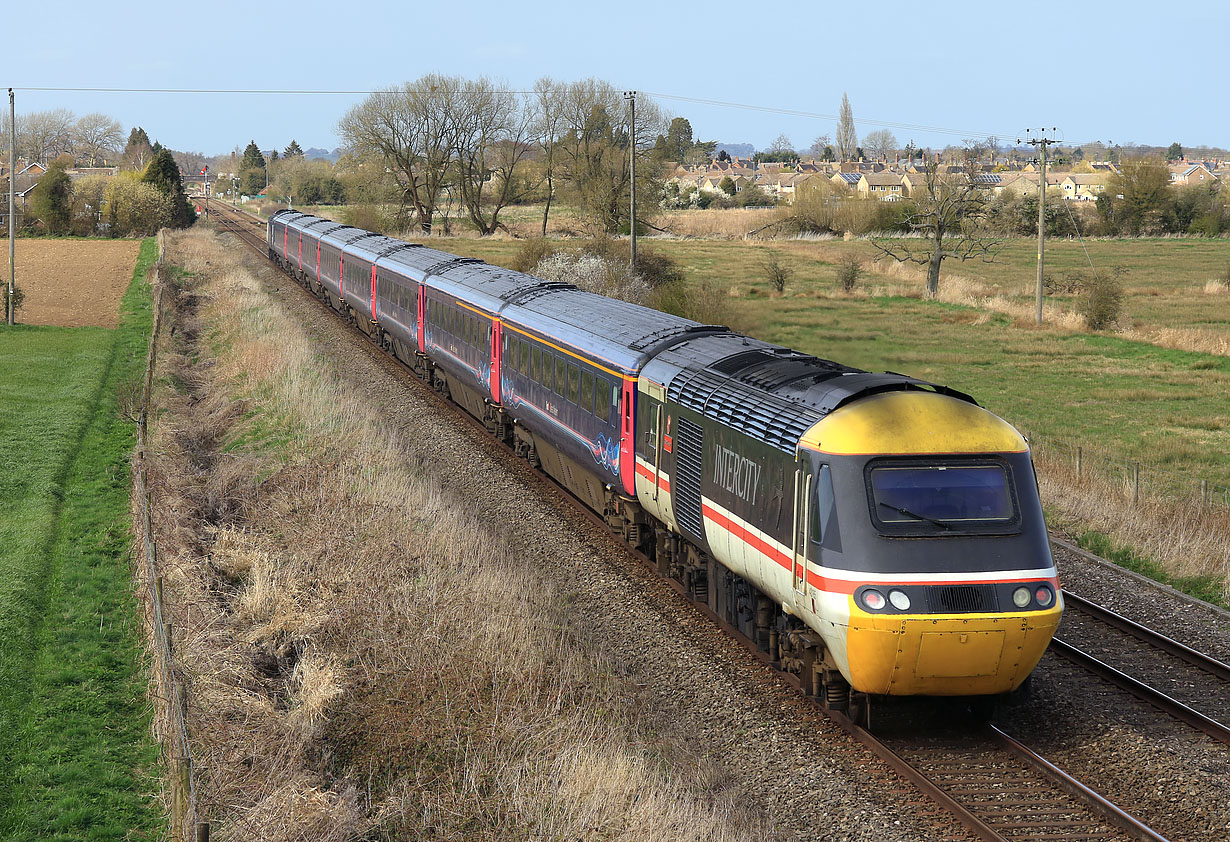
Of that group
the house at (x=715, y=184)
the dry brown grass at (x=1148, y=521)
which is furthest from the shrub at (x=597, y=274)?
the house at (x=715, y=184)

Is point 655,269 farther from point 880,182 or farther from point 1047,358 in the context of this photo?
point 880,182

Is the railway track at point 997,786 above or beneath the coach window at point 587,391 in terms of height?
beneath

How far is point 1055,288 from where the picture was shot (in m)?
52.9

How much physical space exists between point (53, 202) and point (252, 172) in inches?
3510

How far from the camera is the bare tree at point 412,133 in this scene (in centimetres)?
8800

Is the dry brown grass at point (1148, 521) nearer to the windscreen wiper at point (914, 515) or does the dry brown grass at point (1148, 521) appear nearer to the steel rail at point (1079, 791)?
the steel rail at point (1079, 791)

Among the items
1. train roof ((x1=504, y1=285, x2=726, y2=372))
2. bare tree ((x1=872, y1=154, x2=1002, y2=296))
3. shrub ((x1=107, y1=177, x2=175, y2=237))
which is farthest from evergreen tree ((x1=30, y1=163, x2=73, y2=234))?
train roof ((x1=504, y1=285, x2=726, y2=372))

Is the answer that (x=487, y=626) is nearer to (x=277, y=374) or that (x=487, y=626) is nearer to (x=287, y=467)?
(x=287, y=467)

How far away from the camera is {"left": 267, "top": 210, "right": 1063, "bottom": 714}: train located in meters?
8.98

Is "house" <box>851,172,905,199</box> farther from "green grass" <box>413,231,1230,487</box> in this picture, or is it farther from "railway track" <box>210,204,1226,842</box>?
"railway track" <box>210,204,1226,842</box>

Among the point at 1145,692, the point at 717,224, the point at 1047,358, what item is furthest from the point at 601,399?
the point at 717,224

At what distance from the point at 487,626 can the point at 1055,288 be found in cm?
4773

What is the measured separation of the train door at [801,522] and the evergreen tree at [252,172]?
507 ft

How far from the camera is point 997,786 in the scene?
9.10m
